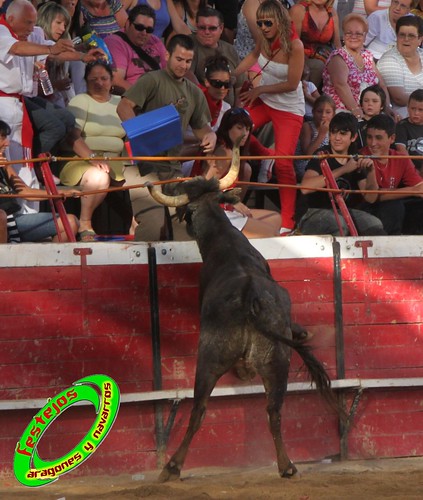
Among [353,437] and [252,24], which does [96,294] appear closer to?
[353,437]

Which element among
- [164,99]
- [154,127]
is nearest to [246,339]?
[154,127]

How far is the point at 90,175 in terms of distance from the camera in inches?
348

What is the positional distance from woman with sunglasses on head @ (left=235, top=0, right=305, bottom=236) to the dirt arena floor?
2894mm

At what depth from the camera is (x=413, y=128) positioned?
10.4 meters

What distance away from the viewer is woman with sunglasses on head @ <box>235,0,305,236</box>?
9.91 m

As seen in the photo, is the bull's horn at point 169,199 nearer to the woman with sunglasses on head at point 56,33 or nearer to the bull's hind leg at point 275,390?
the bull's hind leg at point 275,390

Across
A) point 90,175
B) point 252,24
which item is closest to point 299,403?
point 90,175

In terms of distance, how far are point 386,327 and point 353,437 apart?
0.77 metres

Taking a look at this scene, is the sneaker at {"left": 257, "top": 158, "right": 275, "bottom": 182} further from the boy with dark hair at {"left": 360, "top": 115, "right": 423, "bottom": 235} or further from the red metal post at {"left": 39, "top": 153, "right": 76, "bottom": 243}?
the red metal post at {"left": 39, "top": 153, "right": 76, "bottom": 243}

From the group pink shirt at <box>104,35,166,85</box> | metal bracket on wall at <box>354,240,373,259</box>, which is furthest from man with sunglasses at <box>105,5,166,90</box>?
metal bracket on wall at <box>354,240,373,259</box>

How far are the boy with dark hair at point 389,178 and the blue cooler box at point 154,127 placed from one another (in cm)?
160

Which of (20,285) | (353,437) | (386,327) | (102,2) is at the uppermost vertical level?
(102,2)

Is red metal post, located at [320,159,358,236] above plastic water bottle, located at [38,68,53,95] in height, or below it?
below

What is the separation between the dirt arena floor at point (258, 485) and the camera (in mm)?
6699
